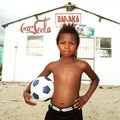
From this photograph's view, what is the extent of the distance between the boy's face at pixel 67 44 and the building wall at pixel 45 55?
12.8 metres

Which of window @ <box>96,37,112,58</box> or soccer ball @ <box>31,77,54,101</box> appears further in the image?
window @ <box>96,37,112,58</box>

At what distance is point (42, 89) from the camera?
10.5 ft

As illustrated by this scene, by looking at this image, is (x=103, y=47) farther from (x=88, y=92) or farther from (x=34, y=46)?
(x=88, y=92)

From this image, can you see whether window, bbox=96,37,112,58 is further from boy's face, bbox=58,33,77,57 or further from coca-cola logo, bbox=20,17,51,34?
boy's face, bbox=58,33,77,57

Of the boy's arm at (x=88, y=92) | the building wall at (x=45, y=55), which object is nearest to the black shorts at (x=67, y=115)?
the boy's arm at (x=88, y=92)

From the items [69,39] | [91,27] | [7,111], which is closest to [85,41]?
[91,27]

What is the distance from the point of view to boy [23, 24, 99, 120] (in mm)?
3129

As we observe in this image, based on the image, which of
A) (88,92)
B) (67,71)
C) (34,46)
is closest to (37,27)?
(34,46)

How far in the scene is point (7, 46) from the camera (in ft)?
55.5

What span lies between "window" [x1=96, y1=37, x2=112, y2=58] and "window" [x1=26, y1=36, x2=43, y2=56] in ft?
10.9

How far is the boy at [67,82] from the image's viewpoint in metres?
3.13

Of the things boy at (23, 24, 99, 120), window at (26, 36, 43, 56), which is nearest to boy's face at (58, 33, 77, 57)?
boy at (23, 24, 99, 120)

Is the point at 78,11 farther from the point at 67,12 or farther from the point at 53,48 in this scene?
the point at 53,48

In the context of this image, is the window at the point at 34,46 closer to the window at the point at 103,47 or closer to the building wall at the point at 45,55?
the building wall at the point at 45,55
